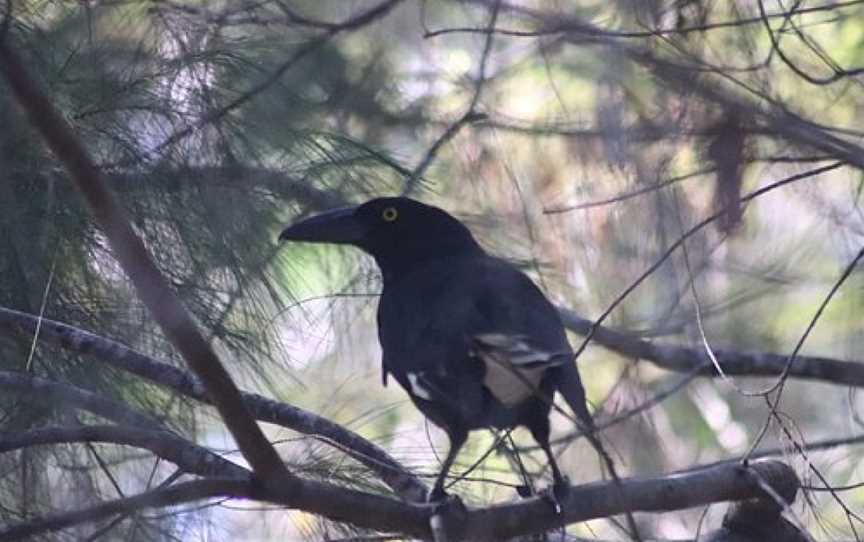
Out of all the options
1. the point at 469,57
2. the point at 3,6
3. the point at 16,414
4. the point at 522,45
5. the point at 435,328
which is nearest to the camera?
the point at 3,6

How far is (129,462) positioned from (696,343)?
1.40 meters

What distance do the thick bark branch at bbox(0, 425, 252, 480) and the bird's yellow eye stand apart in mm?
807

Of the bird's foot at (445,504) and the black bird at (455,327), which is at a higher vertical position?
the black bird at (455,327)

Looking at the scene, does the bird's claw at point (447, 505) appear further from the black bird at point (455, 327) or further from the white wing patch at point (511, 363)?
the white wing patch at point (511, 363)

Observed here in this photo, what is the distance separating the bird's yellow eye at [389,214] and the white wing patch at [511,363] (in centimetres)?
56

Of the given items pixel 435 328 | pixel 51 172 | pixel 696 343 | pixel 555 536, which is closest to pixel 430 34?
pixel 435 328

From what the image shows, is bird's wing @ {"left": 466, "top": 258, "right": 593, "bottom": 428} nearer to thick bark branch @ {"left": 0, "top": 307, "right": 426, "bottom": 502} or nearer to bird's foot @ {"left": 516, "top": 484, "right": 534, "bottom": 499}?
bird's foot @ {"left": 516, "top": 484, "right": 534, "bottom": 499}

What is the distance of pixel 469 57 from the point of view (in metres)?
2.90

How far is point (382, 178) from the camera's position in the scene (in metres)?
2.86

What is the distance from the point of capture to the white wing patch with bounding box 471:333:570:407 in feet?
6.47

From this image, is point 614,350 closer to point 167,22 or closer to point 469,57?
point 469,57

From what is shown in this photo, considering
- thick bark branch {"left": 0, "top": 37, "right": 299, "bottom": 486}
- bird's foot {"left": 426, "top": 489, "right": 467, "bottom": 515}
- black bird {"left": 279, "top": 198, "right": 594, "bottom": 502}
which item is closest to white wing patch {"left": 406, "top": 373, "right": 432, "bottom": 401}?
black bird {"left": 279, "top": 198, "right": 594, "bottom": 502}

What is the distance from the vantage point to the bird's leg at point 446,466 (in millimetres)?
2102

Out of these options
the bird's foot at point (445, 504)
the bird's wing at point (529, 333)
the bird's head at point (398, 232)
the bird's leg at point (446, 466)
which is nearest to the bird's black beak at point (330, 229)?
the bird's head at point (398, 232)
